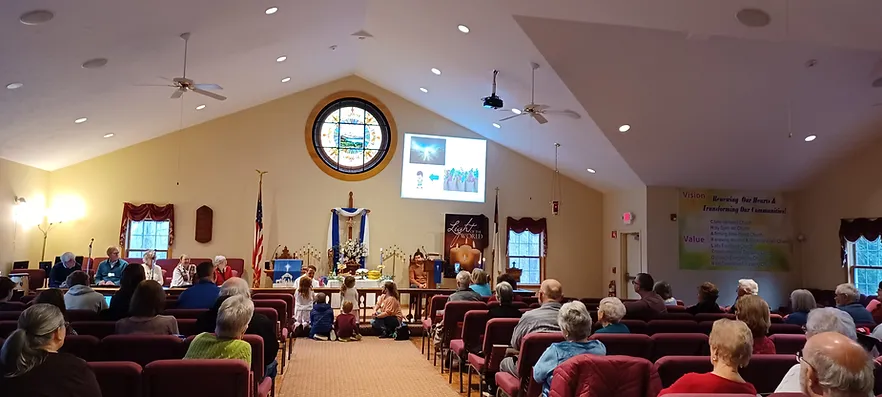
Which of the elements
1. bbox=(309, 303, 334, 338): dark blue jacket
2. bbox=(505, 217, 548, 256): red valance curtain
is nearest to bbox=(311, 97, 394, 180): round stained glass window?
bbox=(505, 217, 548, 256): red valance curtain

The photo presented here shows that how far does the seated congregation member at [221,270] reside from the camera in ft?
27.7

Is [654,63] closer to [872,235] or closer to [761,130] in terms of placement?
[761,130]

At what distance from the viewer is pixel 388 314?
27.6ft

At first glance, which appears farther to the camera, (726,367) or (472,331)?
(472,331)

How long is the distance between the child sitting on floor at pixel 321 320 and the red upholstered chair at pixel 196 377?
17.4ft

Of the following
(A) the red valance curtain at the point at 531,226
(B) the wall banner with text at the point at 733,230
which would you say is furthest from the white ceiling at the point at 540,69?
(A) the red valance curtain at the point at 531,226

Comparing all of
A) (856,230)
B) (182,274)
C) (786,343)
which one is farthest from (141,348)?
(856,230)

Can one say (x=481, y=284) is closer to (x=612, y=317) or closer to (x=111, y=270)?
(x=612, y=317)

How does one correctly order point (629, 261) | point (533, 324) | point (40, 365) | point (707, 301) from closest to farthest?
1. point (40, 365)
2. point (533, 324)
3. point (707, 301)
4. point (629, 261)

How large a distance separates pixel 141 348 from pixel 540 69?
Answer: 6421mm

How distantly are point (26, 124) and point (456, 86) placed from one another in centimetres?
675

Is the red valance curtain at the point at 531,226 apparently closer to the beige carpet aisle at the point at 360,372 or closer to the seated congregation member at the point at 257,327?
the beige carpet aisle at the point at 360,372

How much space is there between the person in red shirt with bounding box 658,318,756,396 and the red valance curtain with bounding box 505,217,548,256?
1094 cm

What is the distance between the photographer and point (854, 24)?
532 cm
